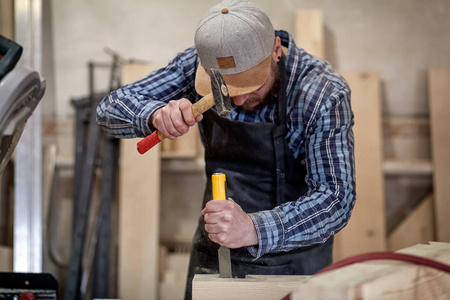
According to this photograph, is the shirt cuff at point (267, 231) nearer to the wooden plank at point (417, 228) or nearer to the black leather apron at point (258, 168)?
the black leather apron at point (258, 168)

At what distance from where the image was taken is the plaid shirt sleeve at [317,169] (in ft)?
3.63

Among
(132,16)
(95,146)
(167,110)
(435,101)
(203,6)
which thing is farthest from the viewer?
(95,146)

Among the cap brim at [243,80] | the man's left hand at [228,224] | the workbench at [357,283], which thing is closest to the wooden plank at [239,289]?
the workbench at [357,283]

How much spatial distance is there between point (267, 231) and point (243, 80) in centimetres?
36

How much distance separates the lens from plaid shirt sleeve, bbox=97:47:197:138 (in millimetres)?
1240

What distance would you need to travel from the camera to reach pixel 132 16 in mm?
1840

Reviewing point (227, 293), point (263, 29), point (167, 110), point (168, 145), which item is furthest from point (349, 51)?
point (227, 293)

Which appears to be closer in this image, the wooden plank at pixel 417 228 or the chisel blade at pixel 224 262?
the chisel blade at pixel 224 262

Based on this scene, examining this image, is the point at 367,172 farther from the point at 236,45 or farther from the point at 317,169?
the point at 236,45

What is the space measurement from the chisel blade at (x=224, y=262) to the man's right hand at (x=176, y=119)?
0.28 meters

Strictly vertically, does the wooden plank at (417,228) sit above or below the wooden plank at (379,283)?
below

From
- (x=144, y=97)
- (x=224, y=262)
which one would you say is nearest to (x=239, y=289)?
(x=224, y=262)

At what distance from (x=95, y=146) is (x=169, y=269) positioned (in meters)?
0.74

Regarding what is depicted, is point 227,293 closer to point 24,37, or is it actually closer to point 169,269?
point 169,269
